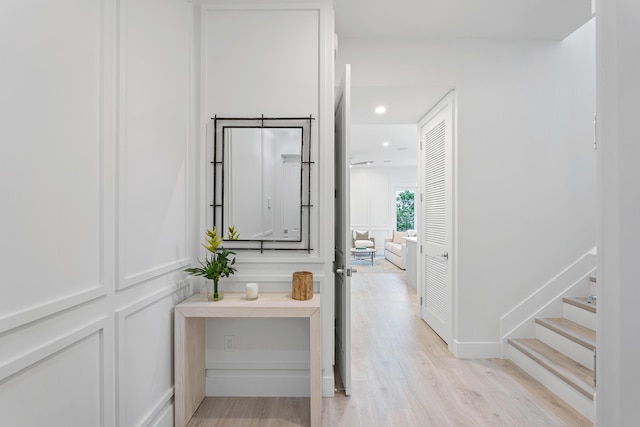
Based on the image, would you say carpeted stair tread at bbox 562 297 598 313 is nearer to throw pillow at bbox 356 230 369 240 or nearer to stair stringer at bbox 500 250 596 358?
stair stringer at bbox 500 250 596 358

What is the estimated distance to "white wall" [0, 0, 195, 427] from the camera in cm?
100

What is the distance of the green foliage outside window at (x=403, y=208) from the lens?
10.5 m

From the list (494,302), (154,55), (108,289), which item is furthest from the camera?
(494,302)

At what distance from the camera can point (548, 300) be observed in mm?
2898

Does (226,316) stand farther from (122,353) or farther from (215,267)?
(122,353)

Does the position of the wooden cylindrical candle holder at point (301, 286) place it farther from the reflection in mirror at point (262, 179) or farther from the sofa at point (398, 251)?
the sofa at point (398, 251)

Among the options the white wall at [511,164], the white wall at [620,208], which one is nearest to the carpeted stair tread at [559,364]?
the white wall at [511,164]

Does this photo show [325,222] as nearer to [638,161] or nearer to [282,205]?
[282,205]

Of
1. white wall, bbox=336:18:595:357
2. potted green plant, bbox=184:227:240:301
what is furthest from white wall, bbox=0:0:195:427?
white wall, bbox=336:18:595:357

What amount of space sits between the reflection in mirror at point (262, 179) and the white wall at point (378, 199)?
825 centimetres

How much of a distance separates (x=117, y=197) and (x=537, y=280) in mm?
3186

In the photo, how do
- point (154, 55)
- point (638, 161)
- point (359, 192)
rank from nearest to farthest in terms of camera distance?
point (638, 161)
point (154, 55)
point (359, 192)

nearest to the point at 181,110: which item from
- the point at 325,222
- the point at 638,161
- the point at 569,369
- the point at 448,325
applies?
the point at 325,222

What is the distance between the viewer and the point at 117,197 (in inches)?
57.1
